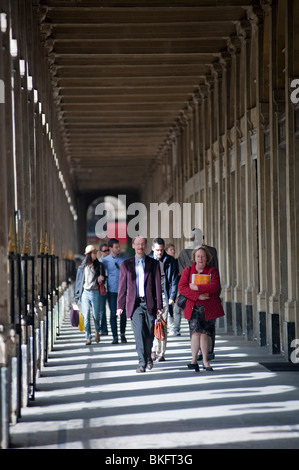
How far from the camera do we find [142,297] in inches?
550

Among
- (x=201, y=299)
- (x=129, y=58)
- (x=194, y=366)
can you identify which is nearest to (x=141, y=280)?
(x=201, y=299)

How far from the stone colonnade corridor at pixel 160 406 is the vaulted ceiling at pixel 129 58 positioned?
7.76 m

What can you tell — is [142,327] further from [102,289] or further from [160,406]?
[102,289]

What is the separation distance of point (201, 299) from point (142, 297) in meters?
0.86

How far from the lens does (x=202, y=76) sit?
27703 millimetres

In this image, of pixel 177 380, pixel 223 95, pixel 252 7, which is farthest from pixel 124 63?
pixel 177 380

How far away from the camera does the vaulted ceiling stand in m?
20.8

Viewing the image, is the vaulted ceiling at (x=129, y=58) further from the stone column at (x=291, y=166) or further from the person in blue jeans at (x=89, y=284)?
the person in blue jeans at (x=89, y=284)

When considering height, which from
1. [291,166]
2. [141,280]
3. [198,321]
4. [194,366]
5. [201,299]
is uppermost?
[291,166]

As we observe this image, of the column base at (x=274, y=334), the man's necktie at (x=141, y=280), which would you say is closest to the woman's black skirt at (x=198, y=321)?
the man's necktie at (x=141, y=280)

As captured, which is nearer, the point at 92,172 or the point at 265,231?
the point at 265,231

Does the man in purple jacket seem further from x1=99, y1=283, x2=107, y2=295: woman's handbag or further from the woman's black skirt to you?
x1=99, y1=283, x2=107, y2=295: woman's handbag

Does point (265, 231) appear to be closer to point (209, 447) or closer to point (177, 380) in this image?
point (177, 380)

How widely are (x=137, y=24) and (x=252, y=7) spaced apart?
299cm
